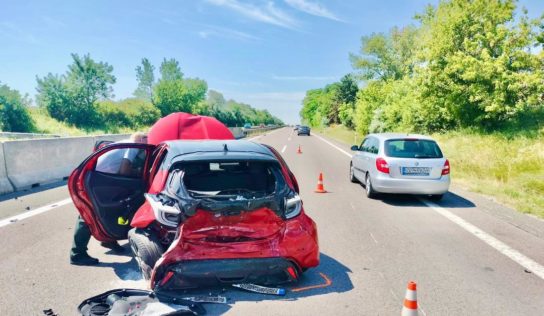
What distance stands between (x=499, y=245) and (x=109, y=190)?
563cm

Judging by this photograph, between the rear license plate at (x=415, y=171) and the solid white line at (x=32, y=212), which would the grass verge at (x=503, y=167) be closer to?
the rear license plate at (x=415, y=171)

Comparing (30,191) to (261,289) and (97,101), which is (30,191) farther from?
(97,101)

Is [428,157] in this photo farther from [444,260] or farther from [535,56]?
[535,56]

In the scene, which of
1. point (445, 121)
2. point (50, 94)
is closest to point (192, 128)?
point (445, 121)

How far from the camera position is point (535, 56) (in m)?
20.5

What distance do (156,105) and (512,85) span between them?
2113 inches

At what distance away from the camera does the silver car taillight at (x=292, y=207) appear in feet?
15.1

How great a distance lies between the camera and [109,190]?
5.48m

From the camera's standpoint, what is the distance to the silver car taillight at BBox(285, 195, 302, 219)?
461 cm

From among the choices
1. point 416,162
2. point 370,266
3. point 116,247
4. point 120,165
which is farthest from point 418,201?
point 120,165

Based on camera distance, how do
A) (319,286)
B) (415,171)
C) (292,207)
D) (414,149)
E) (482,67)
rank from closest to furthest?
1. (292,207)
2. (319,286)
3. (415,171)
4. (414,149)
5. (482,67)

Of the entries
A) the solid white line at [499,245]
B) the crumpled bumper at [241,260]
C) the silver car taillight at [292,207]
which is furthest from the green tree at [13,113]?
the silver car taillight at [292,207]

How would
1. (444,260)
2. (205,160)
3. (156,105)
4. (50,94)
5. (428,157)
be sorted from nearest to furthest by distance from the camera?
(205,160)
(444,260)
(428,157)
(50,94)
(156,105)

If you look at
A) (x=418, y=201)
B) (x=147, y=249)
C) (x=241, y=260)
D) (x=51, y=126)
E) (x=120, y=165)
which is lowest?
(x=418, y=201)
